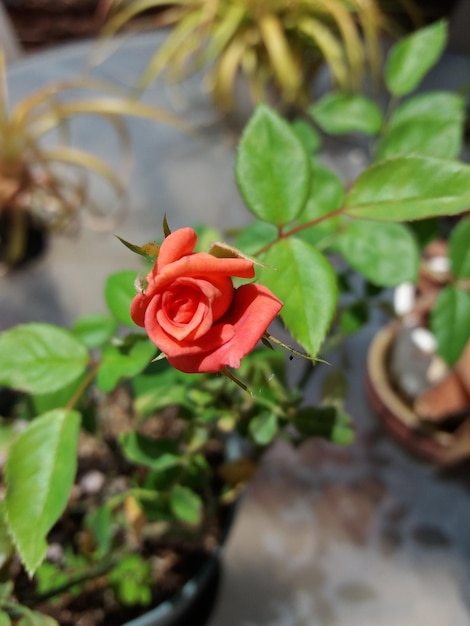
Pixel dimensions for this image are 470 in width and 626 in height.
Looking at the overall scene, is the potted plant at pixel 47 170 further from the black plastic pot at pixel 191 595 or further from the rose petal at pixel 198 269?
the rose petal at pixel 198 269

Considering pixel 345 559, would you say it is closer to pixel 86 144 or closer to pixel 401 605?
pixel 401 605

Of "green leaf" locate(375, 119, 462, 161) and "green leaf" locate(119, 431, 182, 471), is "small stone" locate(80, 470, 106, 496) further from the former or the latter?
"green leaf" locate(375, 119, 462, 161)

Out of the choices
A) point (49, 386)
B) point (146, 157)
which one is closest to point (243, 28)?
point (146, 157)

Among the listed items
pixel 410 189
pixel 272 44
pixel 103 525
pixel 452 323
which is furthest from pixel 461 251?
pixel 272 44

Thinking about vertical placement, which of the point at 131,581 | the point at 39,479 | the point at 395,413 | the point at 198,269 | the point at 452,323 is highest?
the point at 198,269

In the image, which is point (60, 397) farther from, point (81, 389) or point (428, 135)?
point (428, 135)

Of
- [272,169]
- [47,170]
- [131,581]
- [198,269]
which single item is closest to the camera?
[198,269]

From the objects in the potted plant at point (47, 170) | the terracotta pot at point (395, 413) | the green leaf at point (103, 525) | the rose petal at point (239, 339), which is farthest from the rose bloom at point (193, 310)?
the potted plant at point (47, 170)
